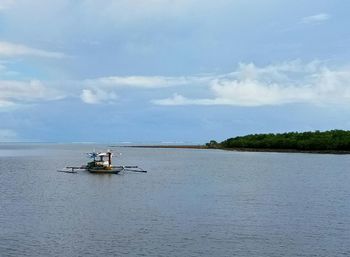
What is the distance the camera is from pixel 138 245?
A: 119 ft

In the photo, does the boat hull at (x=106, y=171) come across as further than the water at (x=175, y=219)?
Yes

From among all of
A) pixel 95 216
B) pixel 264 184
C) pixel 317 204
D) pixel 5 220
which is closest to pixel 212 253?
pixel 95 216

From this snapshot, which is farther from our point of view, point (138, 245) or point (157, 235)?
point (157, 235)

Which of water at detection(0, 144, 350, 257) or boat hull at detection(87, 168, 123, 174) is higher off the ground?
boat hull at detection(87, 168, 123, 174)

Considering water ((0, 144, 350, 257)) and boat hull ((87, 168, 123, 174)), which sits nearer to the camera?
water ((0, 144, 350, 257))

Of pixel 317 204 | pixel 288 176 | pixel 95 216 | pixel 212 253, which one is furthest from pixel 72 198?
pixel 288 176

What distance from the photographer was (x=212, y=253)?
3441 cm

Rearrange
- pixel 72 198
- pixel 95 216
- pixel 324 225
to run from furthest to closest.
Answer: pixel 72 198 < pixel 95 216 < pixel 324 225

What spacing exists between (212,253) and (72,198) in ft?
106

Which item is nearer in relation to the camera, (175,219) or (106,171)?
(175,219)

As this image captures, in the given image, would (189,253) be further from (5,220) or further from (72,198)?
(72,198)

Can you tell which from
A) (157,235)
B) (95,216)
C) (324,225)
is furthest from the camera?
(95,216)

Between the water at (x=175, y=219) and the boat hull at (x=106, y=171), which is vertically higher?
the boat hull at (x=106, y=171)

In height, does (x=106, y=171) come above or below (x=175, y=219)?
above
